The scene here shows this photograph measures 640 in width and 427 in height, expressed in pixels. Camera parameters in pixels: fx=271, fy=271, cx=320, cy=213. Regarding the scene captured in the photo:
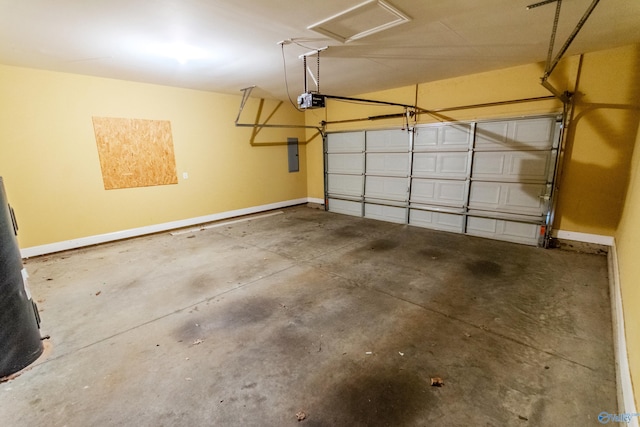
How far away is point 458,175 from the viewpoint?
5551 mm

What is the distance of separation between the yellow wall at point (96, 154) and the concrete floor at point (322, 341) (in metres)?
1.06

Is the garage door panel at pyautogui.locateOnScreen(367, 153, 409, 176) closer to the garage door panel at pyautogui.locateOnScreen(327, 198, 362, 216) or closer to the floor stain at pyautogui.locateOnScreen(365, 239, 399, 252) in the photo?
the garage door panel at pyautogui.locateOnScreen(327, 198, 362, 216)

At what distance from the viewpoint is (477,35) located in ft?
11.1

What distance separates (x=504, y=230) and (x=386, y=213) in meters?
2.53

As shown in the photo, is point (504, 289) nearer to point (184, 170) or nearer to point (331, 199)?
point (331, 199)

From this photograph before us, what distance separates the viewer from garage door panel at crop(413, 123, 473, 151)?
5.37m

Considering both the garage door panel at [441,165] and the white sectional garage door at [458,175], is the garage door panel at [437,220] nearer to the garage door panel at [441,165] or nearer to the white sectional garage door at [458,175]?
the white sectional garage door at [458,175]

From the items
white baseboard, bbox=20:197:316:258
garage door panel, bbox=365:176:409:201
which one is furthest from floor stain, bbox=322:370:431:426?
white baseboard, bbox=20:197:316:258

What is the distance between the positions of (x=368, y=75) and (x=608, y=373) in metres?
5.07

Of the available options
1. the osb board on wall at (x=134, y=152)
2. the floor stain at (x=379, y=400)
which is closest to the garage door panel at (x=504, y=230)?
the floor stain at (x=379, y=400)

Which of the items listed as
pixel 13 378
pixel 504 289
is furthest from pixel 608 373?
pixel 13 378

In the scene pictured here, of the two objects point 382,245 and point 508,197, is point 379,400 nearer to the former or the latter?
point 382,245

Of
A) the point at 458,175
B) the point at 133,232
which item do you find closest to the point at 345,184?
the point at 458,175

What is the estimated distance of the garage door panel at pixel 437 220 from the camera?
570 cm
